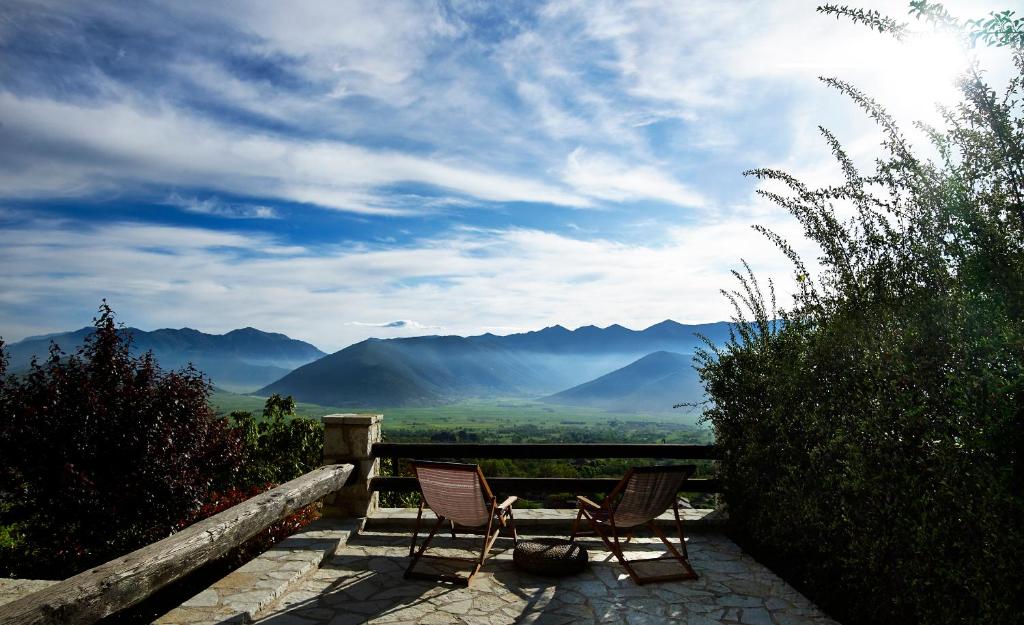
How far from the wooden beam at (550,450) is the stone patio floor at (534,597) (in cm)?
125

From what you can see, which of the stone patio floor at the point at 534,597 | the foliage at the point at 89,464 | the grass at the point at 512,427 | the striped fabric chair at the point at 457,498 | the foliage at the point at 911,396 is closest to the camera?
the foliage at the point at 911,396

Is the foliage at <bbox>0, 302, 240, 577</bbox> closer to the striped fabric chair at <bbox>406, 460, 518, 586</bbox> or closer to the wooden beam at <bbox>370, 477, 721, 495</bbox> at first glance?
the wooden beam at <bbox>370, 477, 721, 495</bbox>

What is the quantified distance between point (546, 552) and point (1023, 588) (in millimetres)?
3292

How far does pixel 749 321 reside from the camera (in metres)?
6.62

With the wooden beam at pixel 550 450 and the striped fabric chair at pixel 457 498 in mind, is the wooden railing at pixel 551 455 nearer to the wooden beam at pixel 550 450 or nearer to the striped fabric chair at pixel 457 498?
the wooden beam at pixel 550 450

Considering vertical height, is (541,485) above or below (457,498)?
below

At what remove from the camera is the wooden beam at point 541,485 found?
6648 mm

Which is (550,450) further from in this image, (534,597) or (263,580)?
(263,580)

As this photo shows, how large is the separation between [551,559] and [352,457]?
8.64 ft

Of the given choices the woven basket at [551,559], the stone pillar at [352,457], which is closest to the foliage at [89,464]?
the stone pillar at [352,457]

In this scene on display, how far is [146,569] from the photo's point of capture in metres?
3.52

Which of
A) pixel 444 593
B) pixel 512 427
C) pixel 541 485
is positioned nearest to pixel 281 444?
pixel 541 485

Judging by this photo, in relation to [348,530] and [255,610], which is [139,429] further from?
[255,610]

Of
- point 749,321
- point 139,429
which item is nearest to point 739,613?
point 749,321
